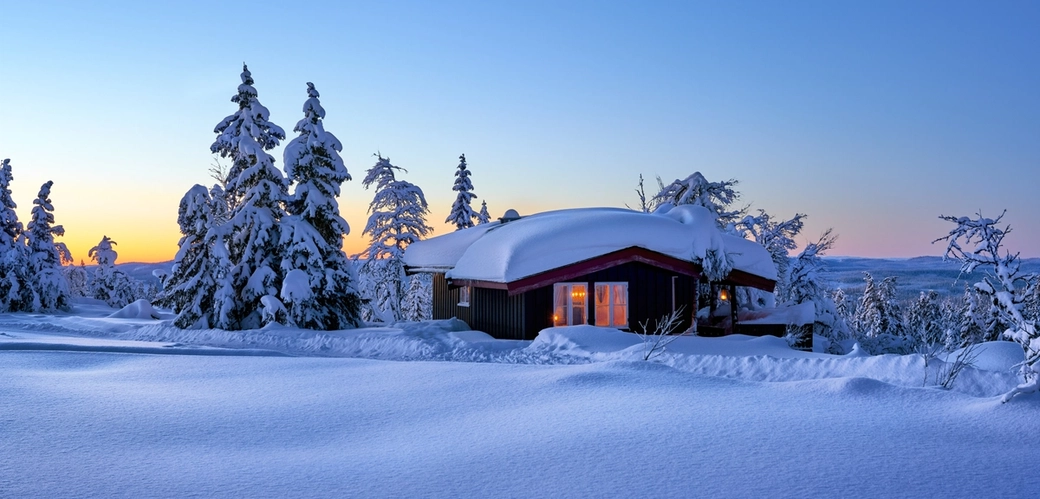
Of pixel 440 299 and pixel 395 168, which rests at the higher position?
pixel 395 168

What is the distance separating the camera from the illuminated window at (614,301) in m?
19.5

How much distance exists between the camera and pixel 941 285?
174m

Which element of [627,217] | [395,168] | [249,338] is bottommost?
[249,338]

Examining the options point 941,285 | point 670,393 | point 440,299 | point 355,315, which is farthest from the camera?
point 941,285

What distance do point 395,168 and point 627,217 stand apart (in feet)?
53.7

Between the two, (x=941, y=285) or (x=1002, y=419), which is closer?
(x=1002, y=419)

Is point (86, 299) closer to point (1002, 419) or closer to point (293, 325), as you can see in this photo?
point (293, 325)

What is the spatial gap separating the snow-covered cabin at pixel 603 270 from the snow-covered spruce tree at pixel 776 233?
22.1 feet

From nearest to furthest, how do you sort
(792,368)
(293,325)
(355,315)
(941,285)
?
(792,368), (293,325), (355,315), (941,285)

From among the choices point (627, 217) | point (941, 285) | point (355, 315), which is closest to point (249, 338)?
point (355, 315)

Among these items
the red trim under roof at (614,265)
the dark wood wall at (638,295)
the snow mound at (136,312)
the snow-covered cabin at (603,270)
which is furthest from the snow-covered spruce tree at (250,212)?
the snow mound at (136,312)

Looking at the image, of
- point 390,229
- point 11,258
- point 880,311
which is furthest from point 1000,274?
point 880,311

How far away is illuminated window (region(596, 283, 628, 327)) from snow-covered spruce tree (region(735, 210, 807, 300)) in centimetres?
1011

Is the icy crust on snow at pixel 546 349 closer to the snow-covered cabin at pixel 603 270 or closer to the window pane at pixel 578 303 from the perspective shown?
the snow-covered cabin at pixel 603 270
